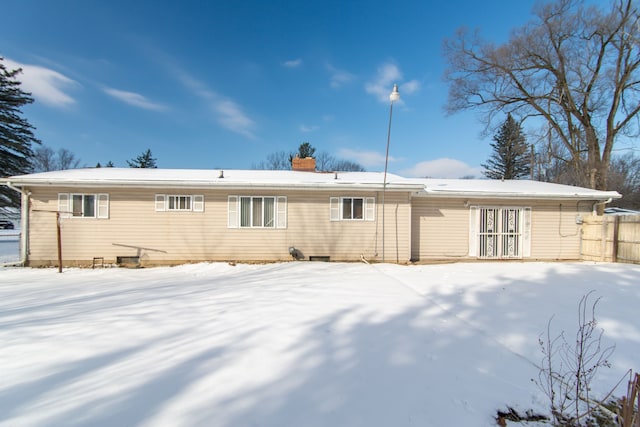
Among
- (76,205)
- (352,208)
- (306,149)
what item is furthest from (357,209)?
(306,149)

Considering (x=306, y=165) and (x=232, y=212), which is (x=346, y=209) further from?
(x=306, y=165)

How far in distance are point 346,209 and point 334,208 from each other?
42 centimetres

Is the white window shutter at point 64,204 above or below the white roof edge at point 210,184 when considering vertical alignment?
below

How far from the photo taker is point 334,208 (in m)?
9.68

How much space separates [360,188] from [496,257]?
5662 millimetres

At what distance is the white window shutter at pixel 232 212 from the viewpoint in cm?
946

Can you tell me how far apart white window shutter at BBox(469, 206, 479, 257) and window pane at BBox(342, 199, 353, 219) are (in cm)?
447

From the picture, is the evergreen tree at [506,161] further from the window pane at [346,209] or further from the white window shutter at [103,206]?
the white window shutter at [103,206]

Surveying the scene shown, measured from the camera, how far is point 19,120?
19.2m

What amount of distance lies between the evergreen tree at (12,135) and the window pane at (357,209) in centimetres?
2246

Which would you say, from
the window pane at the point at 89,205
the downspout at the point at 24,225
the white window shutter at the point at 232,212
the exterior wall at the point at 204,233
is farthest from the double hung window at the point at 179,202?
the downspout at the point at 24,225

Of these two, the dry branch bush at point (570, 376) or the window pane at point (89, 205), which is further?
the window pane at point (89, 205)

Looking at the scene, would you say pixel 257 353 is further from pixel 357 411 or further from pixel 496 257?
pixel 496 257

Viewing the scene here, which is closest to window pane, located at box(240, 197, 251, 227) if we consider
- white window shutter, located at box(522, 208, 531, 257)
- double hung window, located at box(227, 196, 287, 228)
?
double hung window, located at box(227, 196, 287, 228)
